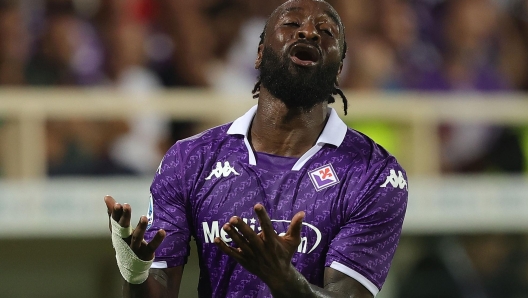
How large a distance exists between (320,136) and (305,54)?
1.06 feet

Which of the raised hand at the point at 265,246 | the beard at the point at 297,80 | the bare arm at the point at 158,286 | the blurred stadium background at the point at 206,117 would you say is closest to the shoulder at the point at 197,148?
the beard at the point at 297,80

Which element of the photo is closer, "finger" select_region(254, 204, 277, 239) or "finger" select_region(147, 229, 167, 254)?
"finger" select_region(254, 204, 277, 239)

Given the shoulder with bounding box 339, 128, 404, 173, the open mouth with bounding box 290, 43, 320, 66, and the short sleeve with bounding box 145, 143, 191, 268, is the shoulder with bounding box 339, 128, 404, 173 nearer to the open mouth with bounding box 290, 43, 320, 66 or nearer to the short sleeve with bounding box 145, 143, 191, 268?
the open mouth with bounding box 290, 43, 320, 66

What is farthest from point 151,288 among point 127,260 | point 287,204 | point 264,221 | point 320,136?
point 320,136

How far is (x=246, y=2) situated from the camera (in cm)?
858

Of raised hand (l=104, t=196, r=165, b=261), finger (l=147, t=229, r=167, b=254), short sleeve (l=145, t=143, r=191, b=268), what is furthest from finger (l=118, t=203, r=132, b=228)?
short sleeve (l=145, t=143, r=191, b=268)

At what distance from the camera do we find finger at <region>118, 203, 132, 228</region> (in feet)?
10.1

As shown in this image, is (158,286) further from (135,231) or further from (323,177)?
(323,177)

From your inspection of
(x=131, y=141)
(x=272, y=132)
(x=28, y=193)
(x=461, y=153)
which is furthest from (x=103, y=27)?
(x=272, y=132)

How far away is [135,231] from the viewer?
3.17 m

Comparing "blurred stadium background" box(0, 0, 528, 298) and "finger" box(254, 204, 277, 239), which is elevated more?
"finger" box(254, 204, 277, 239)

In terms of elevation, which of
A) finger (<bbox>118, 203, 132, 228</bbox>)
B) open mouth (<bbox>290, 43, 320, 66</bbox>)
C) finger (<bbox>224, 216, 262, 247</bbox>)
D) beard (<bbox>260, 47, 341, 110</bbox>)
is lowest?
finger (<bbox>118, 203, 132, 228</bbox>)

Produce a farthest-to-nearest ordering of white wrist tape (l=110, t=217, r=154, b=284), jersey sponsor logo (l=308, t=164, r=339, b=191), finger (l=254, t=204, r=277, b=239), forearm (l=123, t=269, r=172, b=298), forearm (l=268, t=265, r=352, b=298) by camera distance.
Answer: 1. jersey sponsor logo (l=308, t=164, r=339, b=191)
2. forearm (l=123, t=269, r=172, b=298)
3. white wrist tape (l=110, t=217, r=154, b=284)
4. forearm (l=268, t=265, r=352, b=298)
5. finger (l=254, t=204, r=277, b=239)

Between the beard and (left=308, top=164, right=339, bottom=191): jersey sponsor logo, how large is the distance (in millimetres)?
265
